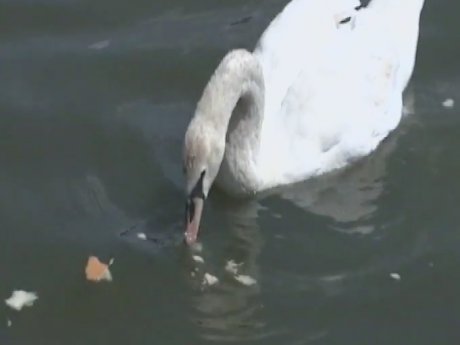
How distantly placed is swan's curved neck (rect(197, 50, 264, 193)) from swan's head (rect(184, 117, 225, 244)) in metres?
0.14

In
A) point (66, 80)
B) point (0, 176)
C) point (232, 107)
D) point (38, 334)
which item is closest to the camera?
point (38, 334)

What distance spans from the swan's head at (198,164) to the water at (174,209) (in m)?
0.24

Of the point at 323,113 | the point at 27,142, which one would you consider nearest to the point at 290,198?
the point at 323,113

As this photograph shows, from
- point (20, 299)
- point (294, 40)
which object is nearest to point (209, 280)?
point (20, 299)

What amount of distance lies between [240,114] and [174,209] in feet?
1.91

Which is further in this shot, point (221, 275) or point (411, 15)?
point (411, 15)

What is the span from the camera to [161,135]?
29.0ft

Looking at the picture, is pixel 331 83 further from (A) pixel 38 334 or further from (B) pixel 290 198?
(A) pixel 38 334

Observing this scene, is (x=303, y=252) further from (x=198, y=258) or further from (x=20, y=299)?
(x=20, y=299)

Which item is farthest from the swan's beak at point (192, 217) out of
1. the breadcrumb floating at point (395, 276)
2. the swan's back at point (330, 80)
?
the breadcrumb floating at point (395, 276)

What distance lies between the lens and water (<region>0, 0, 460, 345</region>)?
7566 mm

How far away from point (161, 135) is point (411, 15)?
169 centimetres

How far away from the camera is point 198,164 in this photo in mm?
7605

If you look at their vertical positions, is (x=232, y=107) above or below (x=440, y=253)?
above
